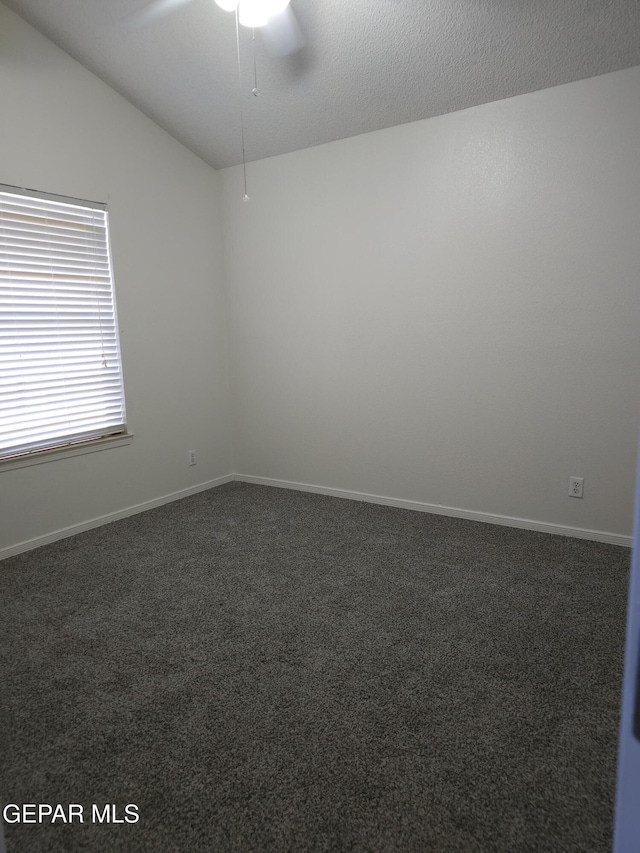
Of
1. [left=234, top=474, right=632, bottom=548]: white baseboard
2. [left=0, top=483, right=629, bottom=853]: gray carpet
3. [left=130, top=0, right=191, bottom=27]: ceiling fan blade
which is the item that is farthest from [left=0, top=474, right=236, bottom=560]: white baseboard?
[left=130, top=0, right=191, bottom=27]: ceiling fan blade

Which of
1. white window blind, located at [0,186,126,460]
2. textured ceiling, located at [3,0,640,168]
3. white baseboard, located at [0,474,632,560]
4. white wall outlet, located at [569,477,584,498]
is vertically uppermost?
textured ceiling, located at [3,0,640,168]

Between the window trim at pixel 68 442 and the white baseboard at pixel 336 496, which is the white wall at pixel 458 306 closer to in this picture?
the white baseboard at pixel 336 496

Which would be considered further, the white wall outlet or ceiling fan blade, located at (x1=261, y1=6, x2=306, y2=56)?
the white wall outlet

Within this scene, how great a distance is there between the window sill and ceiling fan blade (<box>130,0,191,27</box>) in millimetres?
2304

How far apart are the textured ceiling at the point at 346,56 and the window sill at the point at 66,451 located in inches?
84.7

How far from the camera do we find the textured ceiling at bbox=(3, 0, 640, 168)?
8.07 feet

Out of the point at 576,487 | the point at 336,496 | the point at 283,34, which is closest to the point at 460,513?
the point at 576,487

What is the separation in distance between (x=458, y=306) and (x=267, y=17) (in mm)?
1773

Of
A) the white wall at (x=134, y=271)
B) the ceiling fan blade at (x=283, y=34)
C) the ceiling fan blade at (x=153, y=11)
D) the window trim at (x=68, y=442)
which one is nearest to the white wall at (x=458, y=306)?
the white wall at (x=134, y=271)

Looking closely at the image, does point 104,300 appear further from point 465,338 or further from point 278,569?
point 465,338

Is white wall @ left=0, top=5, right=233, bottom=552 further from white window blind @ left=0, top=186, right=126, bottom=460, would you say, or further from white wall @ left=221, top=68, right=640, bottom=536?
white wall @ left=221, top=68, right=640, bottom=536

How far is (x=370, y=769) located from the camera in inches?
57.6

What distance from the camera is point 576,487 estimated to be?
305 centimetres

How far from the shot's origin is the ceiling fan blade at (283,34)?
99.5 inches
